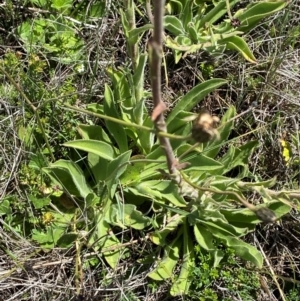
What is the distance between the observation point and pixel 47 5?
2672 millimetres

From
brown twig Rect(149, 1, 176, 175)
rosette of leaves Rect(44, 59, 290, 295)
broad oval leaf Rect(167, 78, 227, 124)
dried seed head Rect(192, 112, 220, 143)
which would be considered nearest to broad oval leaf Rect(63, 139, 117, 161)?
rosette of leaves Rect(44, 59, 290, 295)

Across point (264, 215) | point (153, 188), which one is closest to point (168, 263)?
point (153, 188)

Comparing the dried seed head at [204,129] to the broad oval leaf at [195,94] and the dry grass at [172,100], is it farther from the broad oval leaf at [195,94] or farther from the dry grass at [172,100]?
the dry grass at [172,100]

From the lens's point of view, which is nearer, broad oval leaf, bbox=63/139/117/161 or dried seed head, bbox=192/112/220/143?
dried seed head, bbox=192/112/220/143

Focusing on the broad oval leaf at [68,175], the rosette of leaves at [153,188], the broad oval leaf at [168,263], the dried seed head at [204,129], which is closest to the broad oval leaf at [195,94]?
the rosette of leaves at [153,188]

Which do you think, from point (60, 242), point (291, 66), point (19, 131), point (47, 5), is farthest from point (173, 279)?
point (47, 5)

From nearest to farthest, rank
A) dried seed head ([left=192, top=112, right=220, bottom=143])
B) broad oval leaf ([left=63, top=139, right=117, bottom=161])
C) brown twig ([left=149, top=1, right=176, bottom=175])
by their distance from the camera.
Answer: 1. brown twig ([left=149, top=1, right=176, bottom=175])
2. dried seed head ([left=192, top=112, right=220, bottom=143])
3. broad oval leaf ([left=63, top=139, right=117, bottom=161])

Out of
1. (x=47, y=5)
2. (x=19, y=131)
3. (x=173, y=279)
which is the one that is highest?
(x=47, y=5)

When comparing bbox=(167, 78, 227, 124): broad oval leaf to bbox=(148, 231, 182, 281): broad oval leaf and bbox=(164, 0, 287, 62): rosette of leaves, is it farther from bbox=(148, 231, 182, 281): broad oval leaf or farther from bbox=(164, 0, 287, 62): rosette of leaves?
bbox=(148, 231, 182, 281): broad oval leaf

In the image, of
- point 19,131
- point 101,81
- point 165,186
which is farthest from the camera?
point 101,81

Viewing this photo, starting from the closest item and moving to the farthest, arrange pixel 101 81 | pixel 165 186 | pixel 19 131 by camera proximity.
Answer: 1. pixel 165 186
2. pixel 19 131
3. pixel 101 81

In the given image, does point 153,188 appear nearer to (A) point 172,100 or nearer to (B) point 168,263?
(B) point 168,263

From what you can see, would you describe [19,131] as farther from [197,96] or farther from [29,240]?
[197,96]

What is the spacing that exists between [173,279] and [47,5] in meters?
1.40
